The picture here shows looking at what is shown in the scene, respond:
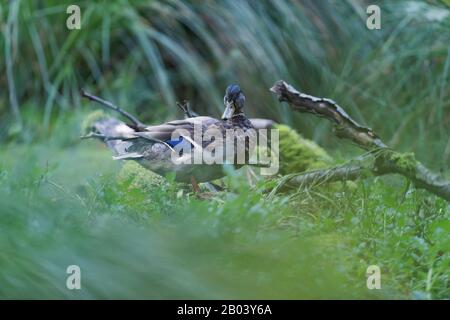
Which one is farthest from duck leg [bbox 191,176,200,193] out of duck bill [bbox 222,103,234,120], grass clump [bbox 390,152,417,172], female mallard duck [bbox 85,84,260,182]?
grass clump [bbox 390,152,417,172]

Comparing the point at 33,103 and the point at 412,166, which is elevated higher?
the point at 33,103

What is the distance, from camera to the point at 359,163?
166 cm

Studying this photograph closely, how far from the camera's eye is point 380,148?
5.49 ft

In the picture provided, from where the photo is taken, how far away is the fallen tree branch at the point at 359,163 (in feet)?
5.30

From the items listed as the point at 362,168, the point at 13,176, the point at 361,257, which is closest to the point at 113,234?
the point at 361,257

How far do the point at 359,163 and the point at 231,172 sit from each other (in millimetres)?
400

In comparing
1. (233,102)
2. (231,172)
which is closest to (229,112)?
(233,102)

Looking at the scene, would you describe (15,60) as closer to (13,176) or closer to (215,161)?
(13,176)

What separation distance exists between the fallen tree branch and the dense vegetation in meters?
0.04

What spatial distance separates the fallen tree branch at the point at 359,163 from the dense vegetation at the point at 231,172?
4 centimetres

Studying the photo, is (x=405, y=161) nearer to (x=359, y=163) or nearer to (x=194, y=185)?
(x=359, y=163)

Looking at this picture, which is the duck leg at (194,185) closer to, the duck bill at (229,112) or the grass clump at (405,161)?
the duck bill at (229,112)

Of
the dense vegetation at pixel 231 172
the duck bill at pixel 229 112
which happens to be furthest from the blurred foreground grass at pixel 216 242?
the duck bill at pixel 229 112
